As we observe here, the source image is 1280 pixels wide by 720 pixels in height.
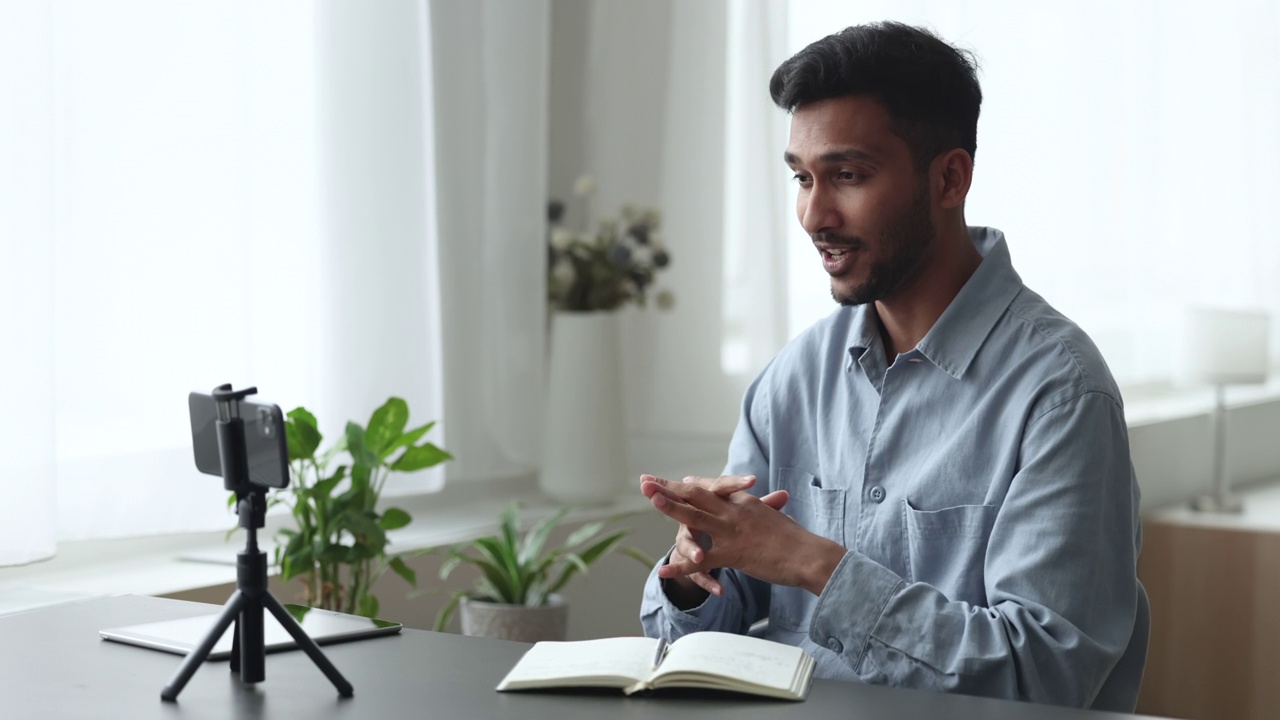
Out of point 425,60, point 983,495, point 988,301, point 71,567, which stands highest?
point 425,60

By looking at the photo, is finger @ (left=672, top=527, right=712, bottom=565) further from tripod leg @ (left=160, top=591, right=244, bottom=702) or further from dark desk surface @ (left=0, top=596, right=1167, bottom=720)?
tripod leg @ (left=160, top=591, right=244, bottom=702)

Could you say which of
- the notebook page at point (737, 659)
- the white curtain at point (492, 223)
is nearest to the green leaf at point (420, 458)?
the white curtain at point (492, 223)

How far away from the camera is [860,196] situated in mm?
1782

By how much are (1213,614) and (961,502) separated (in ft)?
6.33

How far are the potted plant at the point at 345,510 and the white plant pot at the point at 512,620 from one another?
188 millimetres

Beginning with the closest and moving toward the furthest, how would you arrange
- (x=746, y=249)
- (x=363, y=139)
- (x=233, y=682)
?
(x=233, y=682)
(x=363, y=139)
(x=746, y=249)

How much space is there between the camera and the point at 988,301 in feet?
5.86

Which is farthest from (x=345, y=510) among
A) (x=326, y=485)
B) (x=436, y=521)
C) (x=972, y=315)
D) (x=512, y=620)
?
(x=972, y=315)

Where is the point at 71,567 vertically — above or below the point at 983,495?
below

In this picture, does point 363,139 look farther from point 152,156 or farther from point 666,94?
point 666,94

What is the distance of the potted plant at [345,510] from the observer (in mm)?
2326

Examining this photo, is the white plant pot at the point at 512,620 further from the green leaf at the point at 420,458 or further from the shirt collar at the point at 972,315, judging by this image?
the shirt collar at the point at 972,315

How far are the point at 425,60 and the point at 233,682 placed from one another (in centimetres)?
173

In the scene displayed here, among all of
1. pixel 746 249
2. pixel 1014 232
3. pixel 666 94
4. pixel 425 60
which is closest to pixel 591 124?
pixel 666 94
